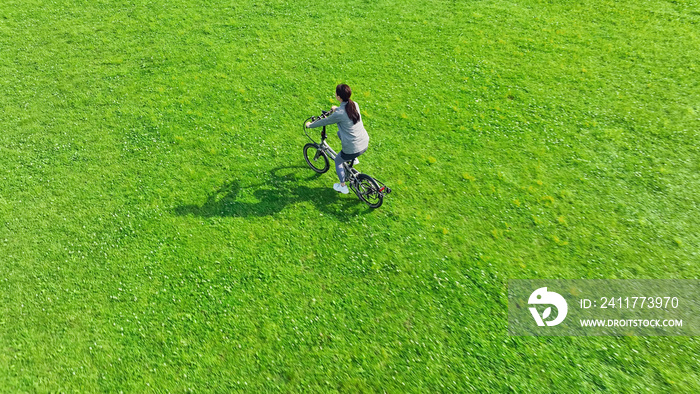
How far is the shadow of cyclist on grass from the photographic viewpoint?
10.1 metres

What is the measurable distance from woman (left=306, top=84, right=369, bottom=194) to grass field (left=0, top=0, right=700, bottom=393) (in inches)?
79.0

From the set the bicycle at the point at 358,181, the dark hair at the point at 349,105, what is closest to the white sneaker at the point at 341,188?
the bicycle at the point at 358,181

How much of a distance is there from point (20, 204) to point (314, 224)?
9658 mm

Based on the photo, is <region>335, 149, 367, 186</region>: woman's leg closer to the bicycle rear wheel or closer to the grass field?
the bicycle rear wheel

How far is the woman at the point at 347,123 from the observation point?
8.13 m

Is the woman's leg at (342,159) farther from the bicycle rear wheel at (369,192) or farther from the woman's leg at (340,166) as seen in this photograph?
the bicycle rear wheel at (369,192)

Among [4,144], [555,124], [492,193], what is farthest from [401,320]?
[4,144]

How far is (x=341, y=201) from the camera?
33.8 feet

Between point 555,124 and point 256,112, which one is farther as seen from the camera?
point 256,112

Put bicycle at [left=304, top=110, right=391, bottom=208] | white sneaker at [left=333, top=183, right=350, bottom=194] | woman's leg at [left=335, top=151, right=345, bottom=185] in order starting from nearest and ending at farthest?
bicycle at [left=304, top=110, right=391, bottom=208] < woman's leg at [left=335, top=151, right=345, bottom=185] < white sneaker at [left=333, top=183, right=350, bottom=194]

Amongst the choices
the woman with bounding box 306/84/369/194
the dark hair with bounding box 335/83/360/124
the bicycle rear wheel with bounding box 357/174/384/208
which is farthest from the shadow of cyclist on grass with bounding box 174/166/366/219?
the dark hair with bounding box 335/83/360/124

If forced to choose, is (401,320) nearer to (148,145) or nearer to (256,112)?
(256,112)

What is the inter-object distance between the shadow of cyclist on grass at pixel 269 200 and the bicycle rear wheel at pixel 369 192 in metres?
0.37

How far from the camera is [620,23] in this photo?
16062 mm
